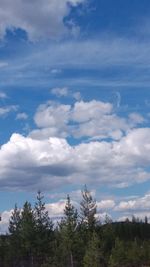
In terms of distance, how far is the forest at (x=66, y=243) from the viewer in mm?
49041

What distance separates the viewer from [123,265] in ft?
192

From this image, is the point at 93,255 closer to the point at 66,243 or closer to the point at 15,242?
the point at 66,243

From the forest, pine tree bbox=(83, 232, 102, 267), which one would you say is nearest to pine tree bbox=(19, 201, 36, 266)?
the forest

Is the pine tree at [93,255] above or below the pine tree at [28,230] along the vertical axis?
below

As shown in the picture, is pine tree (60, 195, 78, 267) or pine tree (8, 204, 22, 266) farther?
pine tree (8, 204, 22, 266)

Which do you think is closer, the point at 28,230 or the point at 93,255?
the point at 93,255

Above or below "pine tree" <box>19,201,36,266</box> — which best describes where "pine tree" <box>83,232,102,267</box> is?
below

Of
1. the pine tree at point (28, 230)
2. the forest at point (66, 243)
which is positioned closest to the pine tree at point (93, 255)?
the forest at point (66, 243)

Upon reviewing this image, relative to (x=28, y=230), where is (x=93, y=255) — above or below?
below

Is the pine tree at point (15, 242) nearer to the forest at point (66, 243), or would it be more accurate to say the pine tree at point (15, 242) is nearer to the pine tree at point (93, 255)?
the forest at point (66, 243)

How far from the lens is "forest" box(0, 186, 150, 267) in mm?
49041

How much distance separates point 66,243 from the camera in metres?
51.2

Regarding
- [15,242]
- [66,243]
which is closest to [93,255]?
[66,243]

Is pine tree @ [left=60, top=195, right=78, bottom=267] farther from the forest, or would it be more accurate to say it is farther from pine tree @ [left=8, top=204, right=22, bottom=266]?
pine tree @ [left=8, top=204, right=22, bottom=266]
